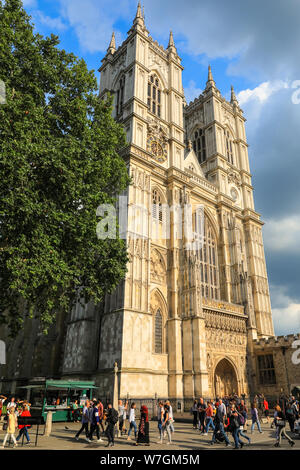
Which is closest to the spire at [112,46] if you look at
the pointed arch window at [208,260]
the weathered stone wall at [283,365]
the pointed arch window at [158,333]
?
the pointed arch window at [208,260]

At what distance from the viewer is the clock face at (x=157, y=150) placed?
32.0 m

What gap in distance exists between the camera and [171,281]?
28.0 m

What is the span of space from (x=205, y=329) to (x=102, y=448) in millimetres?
16695

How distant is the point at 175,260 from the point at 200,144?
20632mm

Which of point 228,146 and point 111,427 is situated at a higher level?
point 228,146

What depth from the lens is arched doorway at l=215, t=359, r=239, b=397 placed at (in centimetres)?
2802

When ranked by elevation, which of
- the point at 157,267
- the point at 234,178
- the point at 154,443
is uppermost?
the point at 234,178

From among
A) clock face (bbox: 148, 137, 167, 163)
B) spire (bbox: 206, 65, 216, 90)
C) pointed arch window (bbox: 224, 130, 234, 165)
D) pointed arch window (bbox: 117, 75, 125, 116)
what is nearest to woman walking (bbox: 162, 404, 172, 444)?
clock face (bbox: 148, 137, 167, 163)

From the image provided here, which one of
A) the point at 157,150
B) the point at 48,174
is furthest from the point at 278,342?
the point at 48,174

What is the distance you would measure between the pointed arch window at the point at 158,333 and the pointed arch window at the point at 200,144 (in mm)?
22420

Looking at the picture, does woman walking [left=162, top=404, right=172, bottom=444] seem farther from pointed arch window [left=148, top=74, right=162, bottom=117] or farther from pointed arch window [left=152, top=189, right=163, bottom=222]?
pointed arch window [left=148, top=74, right=162, bottom=117]

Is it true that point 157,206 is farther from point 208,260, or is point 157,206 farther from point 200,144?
point 200,144

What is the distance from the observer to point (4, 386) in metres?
32.1

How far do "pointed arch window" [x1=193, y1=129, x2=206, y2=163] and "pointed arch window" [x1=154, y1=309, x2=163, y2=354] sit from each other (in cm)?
2242
